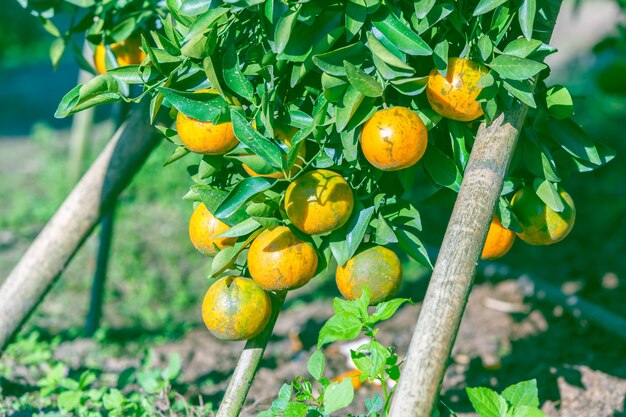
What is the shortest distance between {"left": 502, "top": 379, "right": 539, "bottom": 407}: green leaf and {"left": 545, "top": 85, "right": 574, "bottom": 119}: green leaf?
494 millimetres

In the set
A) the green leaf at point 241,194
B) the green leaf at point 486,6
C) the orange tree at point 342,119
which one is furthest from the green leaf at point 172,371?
the green leaf at point 486,6

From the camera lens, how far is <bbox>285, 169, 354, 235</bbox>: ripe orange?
44.7 inches

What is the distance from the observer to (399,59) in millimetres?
1112

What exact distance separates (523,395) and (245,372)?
0.53 metres

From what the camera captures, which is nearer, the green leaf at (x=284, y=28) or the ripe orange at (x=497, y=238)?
the green leaf at (x=284, y=28)

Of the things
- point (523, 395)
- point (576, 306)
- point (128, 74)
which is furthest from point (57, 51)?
point (576, 306)

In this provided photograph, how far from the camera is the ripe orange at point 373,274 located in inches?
47.7

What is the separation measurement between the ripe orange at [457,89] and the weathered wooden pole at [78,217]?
888 millimetres

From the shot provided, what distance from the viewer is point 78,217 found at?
1794 millimetres

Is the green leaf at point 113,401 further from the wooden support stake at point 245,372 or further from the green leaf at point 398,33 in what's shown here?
the green leaf at point 398,33

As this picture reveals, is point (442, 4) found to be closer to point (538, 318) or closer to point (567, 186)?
point (538, 318)

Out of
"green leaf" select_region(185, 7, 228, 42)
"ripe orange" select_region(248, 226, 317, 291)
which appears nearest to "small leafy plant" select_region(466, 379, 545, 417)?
"ripe orange" select_region(248, 226, 317, 291)

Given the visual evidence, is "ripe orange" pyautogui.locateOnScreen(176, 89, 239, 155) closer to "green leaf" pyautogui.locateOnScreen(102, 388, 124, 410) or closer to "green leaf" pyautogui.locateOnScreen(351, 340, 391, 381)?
"green leaf" pyautogui.locateOnScreen(351, 340, 391, 381)

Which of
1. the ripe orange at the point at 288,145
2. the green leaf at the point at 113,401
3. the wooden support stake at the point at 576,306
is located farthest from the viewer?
the wooden support stake at the point at 576,306
